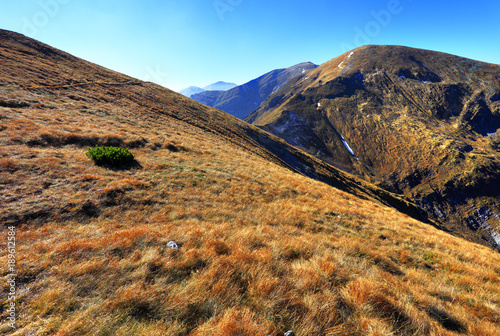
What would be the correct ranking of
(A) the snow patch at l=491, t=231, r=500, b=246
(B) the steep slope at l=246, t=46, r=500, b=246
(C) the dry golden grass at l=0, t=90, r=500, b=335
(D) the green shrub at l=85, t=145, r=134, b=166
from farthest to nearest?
(B) the steep slope at l=246, t=46, r=500, b=246 < (A) the snow patch at l=491, t=231, r=500, b=246 < (D) the green shrub at l=85, t=145, r=134, b=166 < (C) the dry golden grass at l=0, t=90, r=500, b=335

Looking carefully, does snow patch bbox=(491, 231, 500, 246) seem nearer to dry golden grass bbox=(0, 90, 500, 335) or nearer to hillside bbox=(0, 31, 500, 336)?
hillside bbox=(0, 31, 500, 336)

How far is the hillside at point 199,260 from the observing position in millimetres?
3189

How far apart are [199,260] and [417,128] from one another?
565 feet

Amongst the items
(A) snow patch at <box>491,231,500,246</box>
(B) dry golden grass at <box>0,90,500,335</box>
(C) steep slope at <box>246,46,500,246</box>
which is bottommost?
(A) snow patch at <box>491,231,500,246</box>

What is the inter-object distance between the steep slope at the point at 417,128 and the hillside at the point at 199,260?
111m

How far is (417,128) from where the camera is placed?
12862cm

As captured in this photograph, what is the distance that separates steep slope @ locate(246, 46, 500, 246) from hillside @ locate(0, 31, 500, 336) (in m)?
111

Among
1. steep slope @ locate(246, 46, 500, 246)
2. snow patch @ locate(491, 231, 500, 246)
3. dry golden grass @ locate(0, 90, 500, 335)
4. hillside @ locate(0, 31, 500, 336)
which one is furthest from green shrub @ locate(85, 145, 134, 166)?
snow patch @ locate(491, 231, 500, 246)

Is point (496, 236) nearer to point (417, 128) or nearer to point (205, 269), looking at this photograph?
point (417, 128)

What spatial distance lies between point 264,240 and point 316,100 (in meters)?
181

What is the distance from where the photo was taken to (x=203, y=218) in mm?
7941

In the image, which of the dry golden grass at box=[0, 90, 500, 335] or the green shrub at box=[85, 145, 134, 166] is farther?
the green shrub at box=[85, 145, 134, 166]

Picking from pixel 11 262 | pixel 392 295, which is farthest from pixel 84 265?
pixel 392 295

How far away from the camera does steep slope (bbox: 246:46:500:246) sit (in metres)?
106
